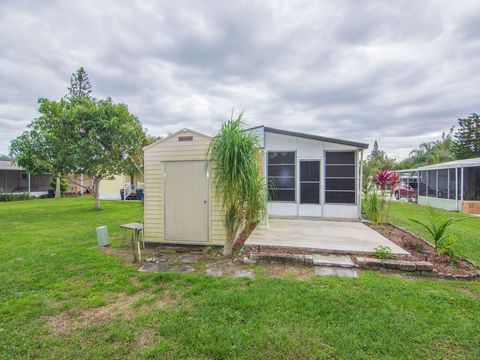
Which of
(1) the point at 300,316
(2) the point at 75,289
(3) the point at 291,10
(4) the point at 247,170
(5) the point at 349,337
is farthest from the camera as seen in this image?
(3) the point at 291,10

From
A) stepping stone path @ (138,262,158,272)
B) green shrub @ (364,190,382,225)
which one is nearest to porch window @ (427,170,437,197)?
green shrub @ (364,190,382,225)

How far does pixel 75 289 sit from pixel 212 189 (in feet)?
9.39

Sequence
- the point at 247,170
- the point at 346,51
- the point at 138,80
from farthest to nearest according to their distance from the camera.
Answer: the point at 138,80 → the point at 346,51 → the point at 247,170

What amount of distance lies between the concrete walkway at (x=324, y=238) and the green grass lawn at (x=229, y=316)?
3.79 ft

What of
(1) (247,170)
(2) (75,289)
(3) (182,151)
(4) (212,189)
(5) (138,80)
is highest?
(5) (138,80)

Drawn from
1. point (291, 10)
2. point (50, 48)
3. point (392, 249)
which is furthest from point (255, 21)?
point (50, 48)

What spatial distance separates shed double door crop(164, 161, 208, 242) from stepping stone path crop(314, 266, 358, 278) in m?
2.47

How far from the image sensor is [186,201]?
18.0 feet

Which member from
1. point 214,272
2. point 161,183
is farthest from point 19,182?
point 214,272

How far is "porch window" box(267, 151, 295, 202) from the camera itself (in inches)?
358

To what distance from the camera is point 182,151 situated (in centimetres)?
550

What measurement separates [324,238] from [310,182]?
343cm

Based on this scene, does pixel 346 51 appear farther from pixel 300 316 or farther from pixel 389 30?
pixel 300 316

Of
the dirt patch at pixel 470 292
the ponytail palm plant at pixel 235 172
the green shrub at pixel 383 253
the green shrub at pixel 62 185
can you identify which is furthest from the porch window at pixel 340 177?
the green shrub at pixel 62 185
